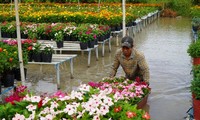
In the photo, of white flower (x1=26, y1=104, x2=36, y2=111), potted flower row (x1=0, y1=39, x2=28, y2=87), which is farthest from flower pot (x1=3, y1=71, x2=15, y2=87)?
white flower (x1=26, y1=104, x2=36, y2=111)

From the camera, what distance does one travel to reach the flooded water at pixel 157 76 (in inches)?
239

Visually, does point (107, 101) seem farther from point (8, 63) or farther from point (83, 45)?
point (83, 45)

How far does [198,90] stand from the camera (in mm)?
4473

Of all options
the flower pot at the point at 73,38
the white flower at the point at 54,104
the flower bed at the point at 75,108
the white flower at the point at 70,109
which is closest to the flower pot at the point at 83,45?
the flower pot at the point at 73,38

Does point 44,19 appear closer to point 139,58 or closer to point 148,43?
point 148,43

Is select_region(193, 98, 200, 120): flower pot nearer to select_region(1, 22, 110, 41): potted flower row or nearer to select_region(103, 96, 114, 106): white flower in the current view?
select_region(103, 96, 114, 106): white flower

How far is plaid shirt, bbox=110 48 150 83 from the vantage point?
547 cm

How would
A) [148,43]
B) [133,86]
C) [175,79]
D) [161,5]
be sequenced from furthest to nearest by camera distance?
1. [161,5]
2. [148,43]
3. [175,79]
4. [133,86]

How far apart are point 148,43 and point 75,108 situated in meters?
10.4

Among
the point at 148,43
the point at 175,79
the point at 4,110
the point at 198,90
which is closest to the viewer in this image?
the point at 4,110

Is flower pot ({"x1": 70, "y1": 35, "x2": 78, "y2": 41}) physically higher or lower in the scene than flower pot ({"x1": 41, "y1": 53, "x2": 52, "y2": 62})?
higher

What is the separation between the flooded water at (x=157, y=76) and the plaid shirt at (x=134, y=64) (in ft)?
2.08

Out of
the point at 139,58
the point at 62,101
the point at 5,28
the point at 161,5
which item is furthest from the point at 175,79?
the point at 161,5

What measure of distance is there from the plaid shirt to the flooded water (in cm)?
64
